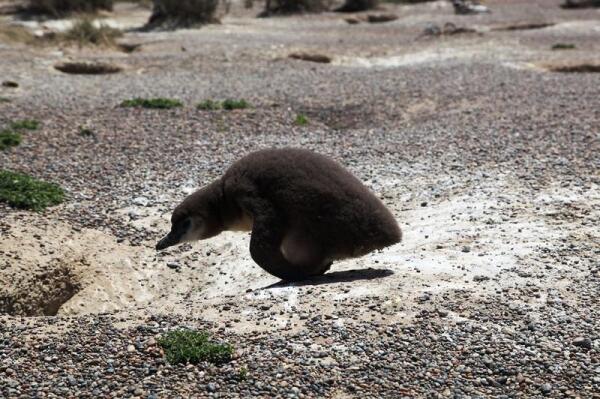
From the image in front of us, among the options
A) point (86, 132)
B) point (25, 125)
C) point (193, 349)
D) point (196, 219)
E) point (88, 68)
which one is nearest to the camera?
point (193, 349)

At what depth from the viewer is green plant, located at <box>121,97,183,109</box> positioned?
16.7 meters

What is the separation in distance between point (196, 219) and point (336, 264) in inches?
62.4

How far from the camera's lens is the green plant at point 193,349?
20.4 ft

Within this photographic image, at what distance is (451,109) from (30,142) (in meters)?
8.33

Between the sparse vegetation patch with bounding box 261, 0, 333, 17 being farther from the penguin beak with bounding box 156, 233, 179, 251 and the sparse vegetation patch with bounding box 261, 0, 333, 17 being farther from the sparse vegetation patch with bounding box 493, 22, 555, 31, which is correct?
the penguin beak with bounding box 156, 233, 179, 251

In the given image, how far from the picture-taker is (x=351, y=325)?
670cm

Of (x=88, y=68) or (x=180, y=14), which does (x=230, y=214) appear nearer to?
(x=88, y=68)

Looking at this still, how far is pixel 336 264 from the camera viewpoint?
890cm

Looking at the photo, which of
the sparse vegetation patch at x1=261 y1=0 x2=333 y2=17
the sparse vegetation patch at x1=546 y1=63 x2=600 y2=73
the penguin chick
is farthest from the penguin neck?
the sparse vegetation patch at x1=261 y1=0 x2=333 y2=17

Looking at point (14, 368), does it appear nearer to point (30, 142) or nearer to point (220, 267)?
point (220, 267)

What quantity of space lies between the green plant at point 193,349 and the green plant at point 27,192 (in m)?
5.00

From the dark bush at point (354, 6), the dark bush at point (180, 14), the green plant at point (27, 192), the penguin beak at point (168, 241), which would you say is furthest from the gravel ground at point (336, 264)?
the dark bush at point (354, 6)

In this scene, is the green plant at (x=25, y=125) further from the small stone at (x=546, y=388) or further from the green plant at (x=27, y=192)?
the small stone at (x=546, y=388)

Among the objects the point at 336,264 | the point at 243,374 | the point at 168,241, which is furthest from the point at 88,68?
the point at 243,374
